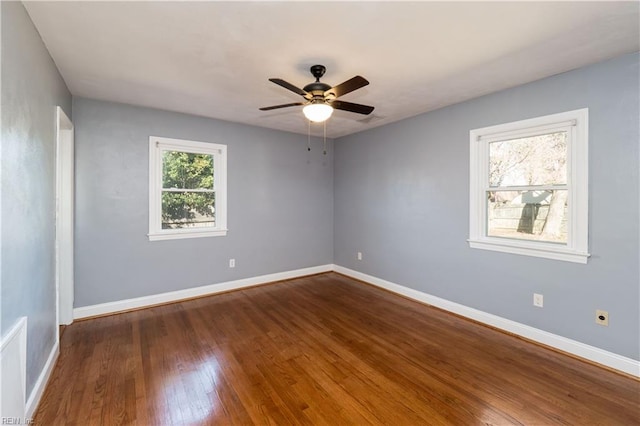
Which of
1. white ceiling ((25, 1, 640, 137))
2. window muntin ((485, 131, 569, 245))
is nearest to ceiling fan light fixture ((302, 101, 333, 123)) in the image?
white ceiling ((25, 1, 640, 137))

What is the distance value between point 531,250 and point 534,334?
834mm

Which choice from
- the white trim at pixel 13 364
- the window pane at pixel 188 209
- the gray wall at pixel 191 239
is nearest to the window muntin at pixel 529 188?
the gray wall at pixel 191 239

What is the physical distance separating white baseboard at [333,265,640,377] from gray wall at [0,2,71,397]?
3.89 metres

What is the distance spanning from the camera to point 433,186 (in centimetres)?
382

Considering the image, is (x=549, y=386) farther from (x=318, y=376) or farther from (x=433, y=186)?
(x=433, y=186)

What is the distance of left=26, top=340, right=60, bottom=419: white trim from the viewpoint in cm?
184

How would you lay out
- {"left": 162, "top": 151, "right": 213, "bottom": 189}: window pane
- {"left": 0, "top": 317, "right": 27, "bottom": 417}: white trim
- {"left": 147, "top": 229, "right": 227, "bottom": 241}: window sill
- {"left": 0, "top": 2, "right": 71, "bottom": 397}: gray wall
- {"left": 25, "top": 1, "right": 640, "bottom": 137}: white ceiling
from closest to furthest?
{"left": 0, "top": 317, "right": 27, "bottom": 417}: white trim
{"left": 0, "top": 2, "right": 71, "bottom": 397}: gray wall
{"left": 25, "top": 1, "right": 640, "bottom": 137}: white ceiling
{"left": 147, "top": 229, "right": 227, "bottom": 241}: window sill
{"left": 162, "top": 151, "right": 213, "bottom": 189}: window pane

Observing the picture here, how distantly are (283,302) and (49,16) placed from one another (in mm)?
3476

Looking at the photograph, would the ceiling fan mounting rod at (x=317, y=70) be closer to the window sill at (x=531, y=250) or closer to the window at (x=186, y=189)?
the window at (x=186, y=189)

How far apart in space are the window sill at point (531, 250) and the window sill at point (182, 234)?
341 cm

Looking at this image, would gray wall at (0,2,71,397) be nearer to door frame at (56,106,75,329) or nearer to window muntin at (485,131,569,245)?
door frame at (56,106,75,329)

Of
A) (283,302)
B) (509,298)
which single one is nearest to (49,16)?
(283,302)

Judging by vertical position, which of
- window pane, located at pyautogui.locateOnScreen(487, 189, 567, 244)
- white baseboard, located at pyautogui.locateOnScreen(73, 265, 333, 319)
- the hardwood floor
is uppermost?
window pane, located at pyautogui.locateOnScreen(487, 189, 567, 244)

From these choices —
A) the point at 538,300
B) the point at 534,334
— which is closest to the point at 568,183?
the point at 538,300
